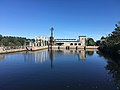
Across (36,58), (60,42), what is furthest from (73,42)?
(36,58)

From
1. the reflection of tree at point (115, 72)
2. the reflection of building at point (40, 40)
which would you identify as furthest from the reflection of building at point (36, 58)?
the reflection of building at point (40, 40)

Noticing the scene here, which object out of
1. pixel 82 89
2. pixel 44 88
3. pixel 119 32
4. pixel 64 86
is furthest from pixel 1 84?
pixel 119 32

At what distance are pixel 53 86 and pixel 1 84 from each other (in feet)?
17.3

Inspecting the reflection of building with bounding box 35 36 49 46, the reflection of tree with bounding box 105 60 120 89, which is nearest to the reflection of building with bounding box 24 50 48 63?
the reflection of tree with bounding box 105 60 120 89

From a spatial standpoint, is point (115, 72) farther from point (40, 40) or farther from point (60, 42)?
point (60, 42)

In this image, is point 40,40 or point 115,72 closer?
point 115,72

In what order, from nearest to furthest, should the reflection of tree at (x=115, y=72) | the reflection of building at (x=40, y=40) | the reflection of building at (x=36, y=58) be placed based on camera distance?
the reflection of tree at (x=115, y=72)
the reflection of building at (x=36, y=58)
the reflection of building at (x=40, y=40)

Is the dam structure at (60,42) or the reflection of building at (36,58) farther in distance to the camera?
the dam structure at (60,42)

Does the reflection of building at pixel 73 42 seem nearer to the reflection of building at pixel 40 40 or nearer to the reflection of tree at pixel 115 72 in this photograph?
the reflection of building at pixel 40 40

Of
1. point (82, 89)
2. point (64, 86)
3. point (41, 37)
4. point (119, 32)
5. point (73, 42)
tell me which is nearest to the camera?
point (82, 89)

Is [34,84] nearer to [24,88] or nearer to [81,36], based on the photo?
[24,88]

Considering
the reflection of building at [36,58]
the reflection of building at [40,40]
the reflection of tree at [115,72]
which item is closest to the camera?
the reflection of tree at [115,72]

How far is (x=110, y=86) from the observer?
18109mm

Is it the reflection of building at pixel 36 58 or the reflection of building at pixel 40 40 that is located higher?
the reflection of building at pixel 40 40
